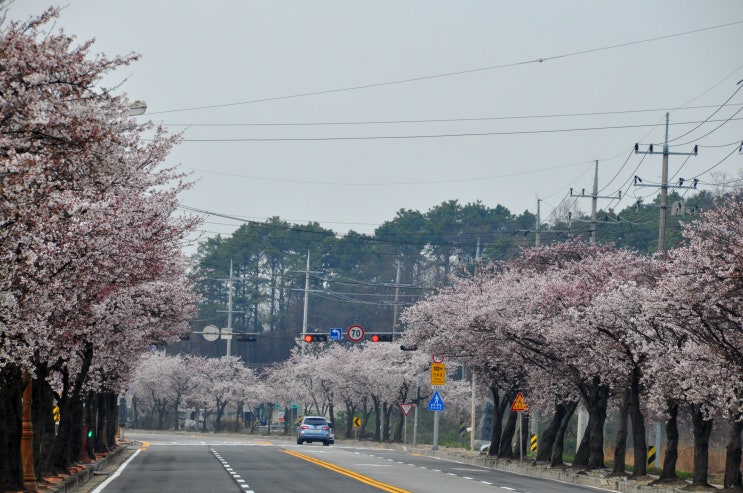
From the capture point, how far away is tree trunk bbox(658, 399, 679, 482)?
116 feet

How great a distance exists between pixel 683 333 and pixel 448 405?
6231cm

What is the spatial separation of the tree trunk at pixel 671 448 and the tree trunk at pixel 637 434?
38.8 inches

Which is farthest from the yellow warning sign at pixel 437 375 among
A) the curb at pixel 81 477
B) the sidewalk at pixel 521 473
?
the curb at pixel 81 477

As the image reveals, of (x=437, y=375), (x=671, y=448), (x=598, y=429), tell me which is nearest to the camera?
(x=671, y=448)

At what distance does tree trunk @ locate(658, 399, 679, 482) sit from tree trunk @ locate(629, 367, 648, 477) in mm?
986

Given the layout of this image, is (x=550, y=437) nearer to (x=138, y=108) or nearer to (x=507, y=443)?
(x=507, y=443)

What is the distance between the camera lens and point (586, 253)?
56156mm

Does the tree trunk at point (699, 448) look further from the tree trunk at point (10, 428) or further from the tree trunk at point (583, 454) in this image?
the tree trunk at point (10, 428)

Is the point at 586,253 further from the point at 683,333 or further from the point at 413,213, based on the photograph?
the point at 413,213

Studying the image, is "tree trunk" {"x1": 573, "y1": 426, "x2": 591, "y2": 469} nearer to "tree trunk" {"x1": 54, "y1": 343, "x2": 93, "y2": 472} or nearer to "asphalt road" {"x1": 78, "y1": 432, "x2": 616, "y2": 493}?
"asphalt road" {"x1": 78, "y1": 432, "x2": 616, "y2": 493}

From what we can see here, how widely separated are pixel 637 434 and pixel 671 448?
245cm

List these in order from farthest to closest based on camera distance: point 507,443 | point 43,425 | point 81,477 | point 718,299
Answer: point 507,443 → point 81,477 → point 43,425 → point 718,299

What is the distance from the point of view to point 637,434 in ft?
126

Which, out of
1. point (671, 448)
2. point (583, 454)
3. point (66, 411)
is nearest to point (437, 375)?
point (583, 454)
